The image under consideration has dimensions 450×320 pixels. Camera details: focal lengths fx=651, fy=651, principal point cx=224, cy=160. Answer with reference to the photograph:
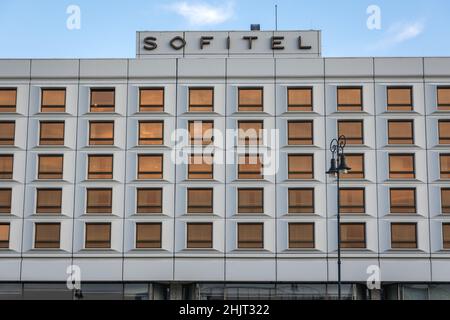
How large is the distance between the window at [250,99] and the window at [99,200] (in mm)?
10661

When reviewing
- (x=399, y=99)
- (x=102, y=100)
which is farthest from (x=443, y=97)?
(x=102, y=100)

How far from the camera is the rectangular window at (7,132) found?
145ft

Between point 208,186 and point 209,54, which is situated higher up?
point 209,54

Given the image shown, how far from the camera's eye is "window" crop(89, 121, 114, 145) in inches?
1745

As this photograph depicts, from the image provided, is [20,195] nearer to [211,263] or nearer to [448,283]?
[211,263]

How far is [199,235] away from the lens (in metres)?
42.9

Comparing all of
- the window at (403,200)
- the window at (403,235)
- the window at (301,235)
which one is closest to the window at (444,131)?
the window at (403,200)

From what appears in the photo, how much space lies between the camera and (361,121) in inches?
1740

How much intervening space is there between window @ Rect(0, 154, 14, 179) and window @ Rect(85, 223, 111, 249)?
6.47m

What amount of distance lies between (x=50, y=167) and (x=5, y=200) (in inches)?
144

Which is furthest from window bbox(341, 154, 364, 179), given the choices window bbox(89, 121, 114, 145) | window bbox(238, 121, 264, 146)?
window bbox(89, 121, 114, 145)

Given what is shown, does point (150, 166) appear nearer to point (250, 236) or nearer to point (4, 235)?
point (250, 236)
